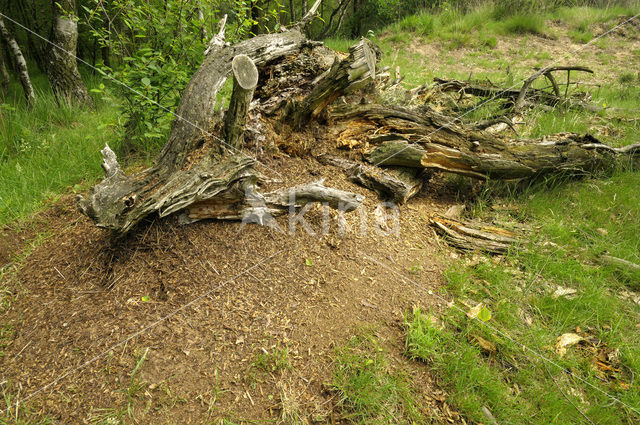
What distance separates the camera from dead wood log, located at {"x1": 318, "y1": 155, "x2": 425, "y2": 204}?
9.80ft

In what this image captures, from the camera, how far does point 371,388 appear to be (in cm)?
174

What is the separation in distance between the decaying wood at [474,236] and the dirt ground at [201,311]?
0.24 metres

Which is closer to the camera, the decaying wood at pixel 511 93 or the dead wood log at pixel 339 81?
the dead wood log at pixel 339 81

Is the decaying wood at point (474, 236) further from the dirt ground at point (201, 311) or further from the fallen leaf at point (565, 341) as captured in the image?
the fallen leaf at point (565, 341)

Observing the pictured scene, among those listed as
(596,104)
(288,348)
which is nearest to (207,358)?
(288,348)

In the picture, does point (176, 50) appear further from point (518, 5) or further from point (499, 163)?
point (518, 5)

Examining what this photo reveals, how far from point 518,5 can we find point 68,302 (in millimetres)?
13534

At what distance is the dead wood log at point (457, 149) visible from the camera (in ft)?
10.4

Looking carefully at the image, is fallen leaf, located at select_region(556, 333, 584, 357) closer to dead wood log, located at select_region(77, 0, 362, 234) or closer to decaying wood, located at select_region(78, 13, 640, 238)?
decaying wood, located at select_region(78, 13, 640, 238)

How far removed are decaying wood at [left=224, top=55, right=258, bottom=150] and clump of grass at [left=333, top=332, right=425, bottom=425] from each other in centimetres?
163

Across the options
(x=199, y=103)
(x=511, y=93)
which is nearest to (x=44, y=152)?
(x=199, y=103)

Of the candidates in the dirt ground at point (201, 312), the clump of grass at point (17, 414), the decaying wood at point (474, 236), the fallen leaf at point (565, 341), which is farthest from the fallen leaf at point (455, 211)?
the clump of grass at point (17, 414)

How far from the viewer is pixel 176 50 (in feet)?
11.1

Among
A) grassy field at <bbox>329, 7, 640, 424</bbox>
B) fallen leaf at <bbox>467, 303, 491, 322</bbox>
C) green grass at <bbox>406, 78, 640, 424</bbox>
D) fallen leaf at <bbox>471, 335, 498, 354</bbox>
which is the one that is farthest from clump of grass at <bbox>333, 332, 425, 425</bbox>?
fallen leaf at <bbox>467, 303, 491, 322</bbox>
